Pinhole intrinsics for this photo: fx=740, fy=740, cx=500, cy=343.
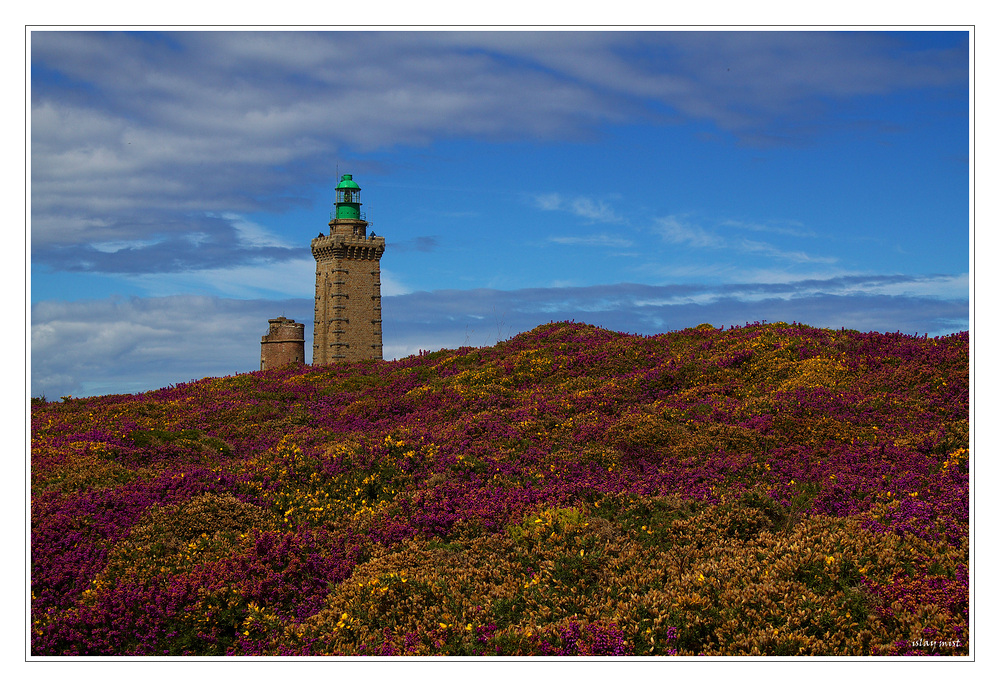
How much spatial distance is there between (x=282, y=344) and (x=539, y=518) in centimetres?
3865

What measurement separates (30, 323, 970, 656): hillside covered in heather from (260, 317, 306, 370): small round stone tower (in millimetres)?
24516

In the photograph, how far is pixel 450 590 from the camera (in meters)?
12.5

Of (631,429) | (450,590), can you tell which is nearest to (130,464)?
(450,590)

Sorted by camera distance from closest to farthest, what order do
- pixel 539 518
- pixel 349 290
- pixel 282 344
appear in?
pixel 539 518
pixel 282 344
pixel 349 290

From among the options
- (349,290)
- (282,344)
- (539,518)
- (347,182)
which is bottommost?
(539,518)

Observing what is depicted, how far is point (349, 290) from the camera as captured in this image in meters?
64.2

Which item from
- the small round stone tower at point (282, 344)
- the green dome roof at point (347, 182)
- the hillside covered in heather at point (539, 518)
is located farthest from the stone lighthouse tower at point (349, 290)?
the hillside covered in heather at point (539, 518)

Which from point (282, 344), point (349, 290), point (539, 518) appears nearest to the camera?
point (539, 518)

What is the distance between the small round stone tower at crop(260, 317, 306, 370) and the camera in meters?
50.0

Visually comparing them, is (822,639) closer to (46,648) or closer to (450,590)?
(450,590)

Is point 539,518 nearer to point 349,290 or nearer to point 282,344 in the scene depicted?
point 282,344

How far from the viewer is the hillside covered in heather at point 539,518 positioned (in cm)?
1130

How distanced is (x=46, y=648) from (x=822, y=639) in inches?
476

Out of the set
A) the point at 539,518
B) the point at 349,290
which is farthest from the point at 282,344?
the point at 539,518
